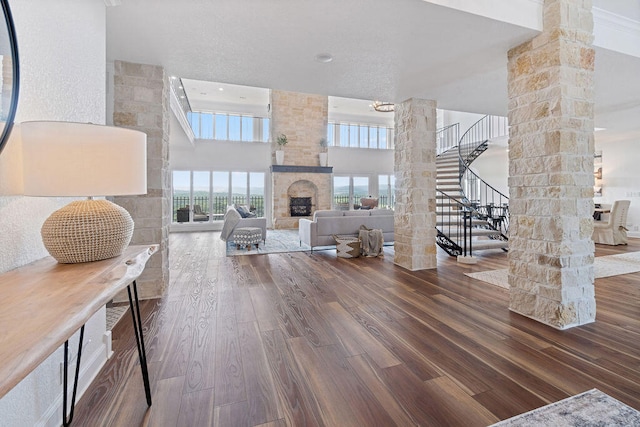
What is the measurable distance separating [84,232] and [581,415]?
2488mm

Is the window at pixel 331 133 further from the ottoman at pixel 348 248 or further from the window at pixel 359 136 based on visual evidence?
the ottoman at pixel 348 248

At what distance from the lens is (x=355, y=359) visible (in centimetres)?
203

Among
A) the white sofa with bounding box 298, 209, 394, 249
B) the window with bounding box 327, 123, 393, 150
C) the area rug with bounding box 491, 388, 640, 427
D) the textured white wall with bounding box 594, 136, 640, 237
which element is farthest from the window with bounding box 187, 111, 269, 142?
the area rug with bounding box 491, 388, 640, 427

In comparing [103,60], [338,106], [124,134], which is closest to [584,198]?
[124,134]

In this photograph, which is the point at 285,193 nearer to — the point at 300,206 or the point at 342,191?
the point at 300,206

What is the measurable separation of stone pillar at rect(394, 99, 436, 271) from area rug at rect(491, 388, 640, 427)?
9.42 ft

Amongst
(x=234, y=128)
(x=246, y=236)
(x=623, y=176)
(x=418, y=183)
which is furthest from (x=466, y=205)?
(x=234, y=128)

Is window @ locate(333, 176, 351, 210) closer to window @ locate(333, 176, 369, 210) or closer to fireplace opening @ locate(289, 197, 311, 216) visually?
window @ locate(333, 176, 369, 210)

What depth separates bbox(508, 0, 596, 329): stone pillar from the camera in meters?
2.47

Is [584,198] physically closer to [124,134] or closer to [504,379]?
[504,379]

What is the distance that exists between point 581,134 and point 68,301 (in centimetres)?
353

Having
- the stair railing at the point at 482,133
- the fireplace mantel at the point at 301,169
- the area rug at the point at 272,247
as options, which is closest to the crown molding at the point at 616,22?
the stair railing at the point at 482,133

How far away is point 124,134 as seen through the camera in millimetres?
1278

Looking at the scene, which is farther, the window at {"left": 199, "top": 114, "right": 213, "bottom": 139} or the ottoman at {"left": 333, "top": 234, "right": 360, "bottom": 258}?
the window at {"left": 199, "top": 114, "right": 213, "bottom": 139}
